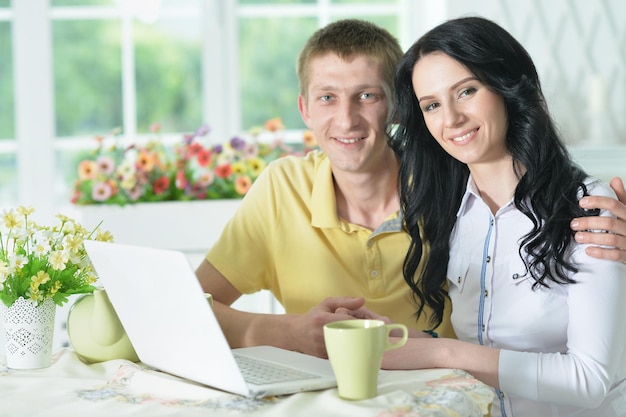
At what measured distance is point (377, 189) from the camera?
207cm

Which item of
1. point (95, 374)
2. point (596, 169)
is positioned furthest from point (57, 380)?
point (596, 169)

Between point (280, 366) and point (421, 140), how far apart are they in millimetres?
671

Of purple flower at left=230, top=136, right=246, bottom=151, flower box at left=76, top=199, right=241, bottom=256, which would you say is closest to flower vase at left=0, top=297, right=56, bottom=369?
flower box at left=76, top=199, right=241, bottom=256

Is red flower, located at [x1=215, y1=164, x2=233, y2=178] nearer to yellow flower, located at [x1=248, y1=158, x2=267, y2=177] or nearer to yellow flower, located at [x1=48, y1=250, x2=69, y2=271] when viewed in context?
yellow flower, located at [x1=248, y1=158, x2=267, y2=177]

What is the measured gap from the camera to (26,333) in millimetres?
1485

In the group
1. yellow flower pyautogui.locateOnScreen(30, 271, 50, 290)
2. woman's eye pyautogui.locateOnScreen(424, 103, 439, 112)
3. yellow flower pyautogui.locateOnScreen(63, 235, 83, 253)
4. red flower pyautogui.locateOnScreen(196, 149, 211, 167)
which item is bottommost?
yellow flower pyautogui.locateOnScreen(30, 271, 50, 290)

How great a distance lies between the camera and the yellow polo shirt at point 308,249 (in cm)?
197

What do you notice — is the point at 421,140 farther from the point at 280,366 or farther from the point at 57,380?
the point at 57,380

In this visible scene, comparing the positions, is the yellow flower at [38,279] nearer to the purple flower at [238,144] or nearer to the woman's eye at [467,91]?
the woman's eye at [467,91]

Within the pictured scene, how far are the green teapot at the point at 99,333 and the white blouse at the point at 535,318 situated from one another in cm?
64

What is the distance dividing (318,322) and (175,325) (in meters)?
0.38

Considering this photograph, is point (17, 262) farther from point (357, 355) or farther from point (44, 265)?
point (357, 355)

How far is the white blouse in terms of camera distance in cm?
148

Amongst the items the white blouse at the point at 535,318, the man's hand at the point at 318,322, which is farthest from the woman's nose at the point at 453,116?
the man's hand at the point at 318,322
